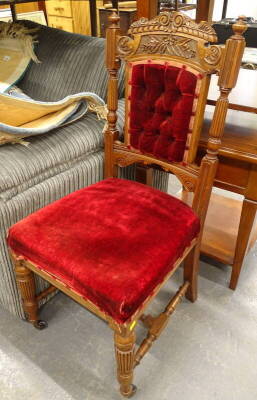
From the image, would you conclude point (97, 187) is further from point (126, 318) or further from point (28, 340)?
point (28, 340)

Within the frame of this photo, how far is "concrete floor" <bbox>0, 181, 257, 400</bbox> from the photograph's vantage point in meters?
1.07

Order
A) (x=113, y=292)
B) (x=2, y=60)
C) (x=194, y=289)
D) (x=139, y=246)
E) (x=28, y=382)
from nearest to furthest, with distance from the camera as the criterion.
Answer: (x=113, y=292) < (x=139, y=246) < (x=28, y=382) < (x=194, y=289) < (x=2, y=60)

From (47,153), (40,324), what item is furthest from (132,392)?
(47,153)

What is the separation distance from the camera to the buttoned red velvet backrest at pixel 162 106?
1.01 metres

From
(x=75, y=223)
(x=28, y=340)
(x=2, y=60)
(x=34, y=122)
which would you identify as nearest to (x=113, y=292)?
(x=75, y=223)

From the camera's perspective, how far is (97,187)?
1.17m

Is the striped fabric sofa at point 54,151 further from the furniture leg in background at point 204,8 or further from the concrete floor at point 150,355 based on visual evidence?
the furniture leg in background at point 204,8

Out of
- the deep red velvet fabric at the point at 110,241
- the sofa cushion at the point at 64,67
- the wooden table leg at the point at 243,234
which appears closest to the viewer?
the deep red velvet fabric at the point at 110,241

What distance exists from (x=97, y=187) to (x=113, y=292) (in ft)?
1.47

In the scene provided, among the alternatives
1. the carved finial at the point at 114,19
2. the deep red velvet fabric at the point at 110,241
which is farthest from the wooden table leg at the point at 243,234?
the carved finial at the point at 114,19

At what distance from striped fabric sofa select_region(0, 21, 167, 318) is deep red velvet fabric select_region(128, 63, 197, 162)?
0.21 metres

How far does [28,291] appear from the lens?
44.4 inches

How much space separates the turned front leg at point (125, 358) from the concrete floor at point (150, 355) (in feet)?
0.30

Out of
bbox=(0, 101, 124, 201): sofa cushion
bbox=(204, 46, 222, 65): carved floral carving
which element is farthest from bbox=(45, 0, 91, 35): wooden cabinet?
bbox=(204, 46, 222, 65): carved floral carving
